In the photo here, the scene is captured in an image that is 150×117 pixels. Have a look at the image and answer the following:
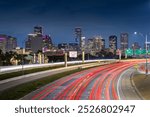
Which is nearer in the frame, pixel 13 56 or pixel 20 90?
pixel 20 90

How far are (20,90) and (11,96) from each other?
24.6 feet

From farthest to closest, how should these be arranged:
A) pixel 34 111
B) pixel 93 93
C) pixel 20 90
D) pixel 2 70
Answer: pixel 2 70 < pixel 20 90 < pixel 93 93 < pixel 34 111

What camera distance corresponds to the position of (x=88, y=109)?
27.9m

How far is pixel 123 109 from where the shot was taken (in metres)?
27.8

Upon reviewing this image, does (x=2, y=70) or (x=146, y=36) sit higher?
(x=146, y=36)

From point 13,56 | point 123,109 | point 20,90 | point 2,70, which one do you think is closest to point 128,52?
point 13,56

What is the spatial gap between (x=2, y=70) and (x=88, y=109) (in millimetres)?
72968

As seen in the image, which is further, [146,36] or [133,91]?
[146,36]

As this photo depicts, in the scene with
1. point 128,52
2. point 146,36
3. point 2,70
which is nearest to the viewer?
point 146,36

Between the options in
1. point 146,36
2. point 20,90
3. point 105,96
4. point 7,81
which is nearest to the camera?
point 105,96

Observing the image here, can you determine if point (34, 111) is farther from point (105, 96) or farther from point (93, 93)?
point (93, 93)

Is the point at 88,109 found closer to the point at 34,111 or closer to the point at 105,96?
the point at 34,111

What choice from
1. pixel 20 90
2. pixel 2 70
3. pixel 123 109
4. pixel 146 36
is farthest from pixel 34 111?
pixel 2 70

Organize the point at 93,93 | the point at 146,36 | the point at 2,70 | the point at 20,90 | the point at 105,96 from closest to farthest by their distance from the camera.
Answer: the point at 105,96, the point at 93,93, the point at 20,90, the point at 146,36, the point at 2,70
